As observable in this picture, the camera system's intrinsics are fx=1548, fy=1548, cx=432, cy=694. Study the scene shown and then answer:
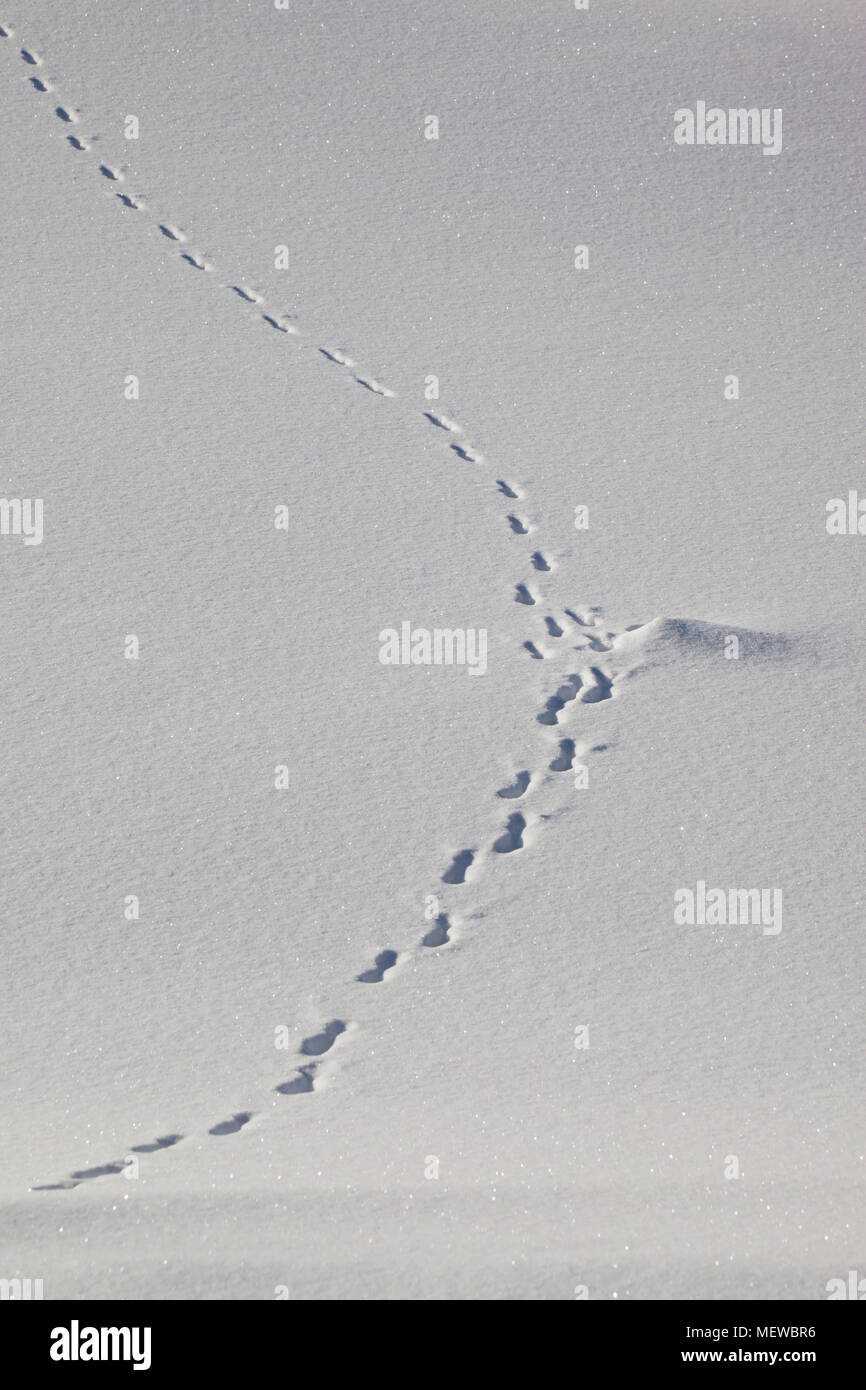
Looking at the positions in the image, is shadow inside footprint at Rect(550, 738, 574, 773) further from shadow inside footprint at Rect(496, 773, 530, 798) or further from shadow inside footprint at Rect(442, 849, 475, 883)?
shadow inside footprint at Rect(442, 849, 475, 883)

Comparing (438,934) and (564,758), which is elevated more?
(564,758)

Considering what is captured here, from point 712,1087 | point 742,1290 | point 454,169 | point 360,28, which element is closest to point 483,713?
point 712,1087

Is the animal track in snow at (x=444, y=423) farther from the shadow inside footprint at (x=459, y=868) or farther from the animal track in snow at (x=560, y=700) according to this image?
the shadow inside footprint at (x=459, y=868)

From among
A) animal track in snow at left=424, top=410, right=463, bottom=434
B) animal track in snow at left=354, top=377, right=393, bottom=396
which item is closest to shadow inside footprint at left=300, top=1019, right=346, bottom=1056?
animal track in snow at left=424, top=410, right=463, bottom=434

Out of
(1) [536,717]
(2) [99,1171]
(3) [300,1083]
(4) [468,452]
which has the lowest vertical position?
(2) [99,1171]

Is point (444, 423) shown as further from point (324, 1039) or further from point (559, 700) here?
point (324, 1039)

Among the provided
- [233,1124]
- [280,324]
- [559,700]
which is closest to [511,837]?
[559,700]

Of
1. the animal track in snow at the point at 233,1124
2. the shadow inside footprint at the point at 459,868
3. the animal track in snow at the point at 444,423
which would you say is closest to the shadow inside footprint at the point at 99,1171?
the animal track in snow at the point at 233,1124

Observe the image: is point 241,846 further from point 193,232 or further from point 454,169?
point 454,169
